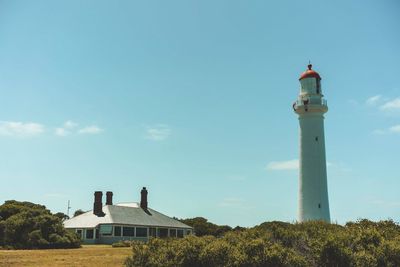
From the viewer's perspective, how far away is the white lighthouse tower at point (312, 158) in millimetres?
34031

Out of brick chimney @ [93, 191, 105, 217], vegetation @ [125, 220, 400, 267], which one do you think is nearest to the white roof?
brick chimney @ [93, 191, 105, 217]

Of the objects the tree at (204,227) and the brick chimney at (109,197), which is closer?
the brick chimney at (109,197)

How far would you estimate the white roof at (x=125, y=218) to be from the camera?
42406mm

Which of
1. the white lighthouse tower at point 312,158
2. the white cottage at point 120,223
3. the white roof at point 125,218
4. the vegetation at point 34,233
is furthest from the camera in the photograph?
the white roof at point 125,218

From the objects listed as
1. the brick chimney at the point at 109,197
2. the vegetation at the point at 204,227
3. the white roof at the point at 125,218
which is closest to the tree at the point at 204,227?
the vegetation at the point at 204,227

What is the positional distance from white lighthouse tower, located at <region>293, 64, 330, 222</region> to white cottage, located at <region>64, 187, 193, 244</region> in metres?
16.7

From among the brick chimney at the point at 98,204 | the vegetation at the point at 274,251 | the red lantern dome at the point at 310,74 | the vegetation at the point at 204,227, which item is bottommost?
the vegetation at the point at 274,251

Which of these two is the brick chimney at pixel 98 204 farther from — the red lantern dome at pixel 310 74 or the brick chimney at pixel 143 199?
the red lantern dome at pixel 310 74

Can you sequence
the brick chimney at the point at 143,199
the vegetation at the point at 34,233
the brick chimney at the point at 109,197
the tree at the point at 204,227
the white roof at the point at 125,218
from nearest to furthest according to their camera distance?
the vegetation at the point at 34,233 < the white roof at the point at 125,218 < the brick chimney at the point at 109,197 < the brick chimney at the point at 143,199 < the tree at the point at 204,227

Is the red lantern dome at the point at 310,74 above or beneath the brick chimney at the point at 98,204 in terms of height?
above

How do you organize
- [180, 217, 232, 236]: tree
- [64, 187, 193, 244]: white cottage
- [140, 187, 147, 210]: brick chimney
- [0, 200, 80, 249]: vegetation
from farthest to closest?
1. [180, 217, 232, 236]: tree
2. [140, 187, 147, 210]: brick chimney
3. [64, 187, 193, 244]: white cottage
4. [0, 200, 80, 249]: vegetation

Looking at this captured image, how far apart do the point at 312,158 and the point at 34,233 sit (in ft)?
66.2

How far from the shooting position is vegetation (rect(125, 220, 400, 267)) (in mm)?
14922

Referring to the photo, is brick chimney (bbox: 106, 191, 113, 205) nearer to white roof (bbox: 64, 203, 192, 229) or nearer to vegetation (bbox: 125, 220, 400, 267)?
white roof (bbox: 64, 203, 192, 229)
